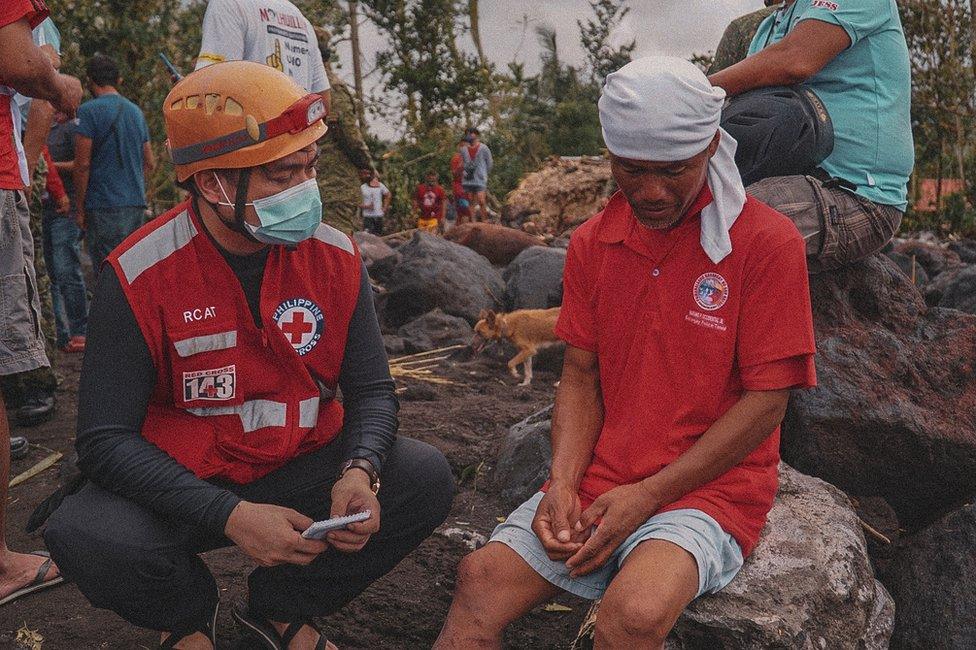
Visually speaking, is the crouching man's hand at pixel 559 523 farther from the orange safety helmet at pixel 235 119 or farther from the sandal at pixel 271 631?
the orange safety helmet at pixel 235 119

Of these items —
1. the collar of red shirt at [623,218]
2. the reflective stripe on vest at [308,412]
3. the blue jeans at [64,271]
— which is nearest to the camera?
the collar of red shirt at [623,218]

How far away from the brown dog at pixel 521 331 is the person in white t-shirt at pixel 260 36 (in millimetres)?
2895

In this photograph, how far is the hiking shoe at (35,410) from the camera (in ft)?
17.0

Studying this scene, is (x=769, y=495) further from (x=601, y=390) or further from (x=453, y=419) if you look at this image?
(x=453, y=419)

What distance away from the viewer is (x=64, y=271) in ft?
22.5

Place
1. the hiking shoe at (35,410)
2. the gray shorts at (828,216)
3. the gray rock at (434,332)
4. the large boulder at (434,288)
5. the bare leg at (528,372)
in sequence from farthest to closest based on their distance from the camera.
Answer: the large boulder at (434,288), the gray rock at (434,332), the bare leg at (528,372), the hiking shoe at (35,410), the gray shorts at (828,216)

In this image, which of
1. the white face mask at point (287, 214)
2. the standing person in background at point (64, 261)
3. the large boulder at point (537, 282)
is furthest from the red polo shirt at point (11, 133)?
the large boulder at point (537, 282)

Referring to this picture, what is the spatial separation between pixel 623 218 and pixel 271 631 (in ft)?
5.45

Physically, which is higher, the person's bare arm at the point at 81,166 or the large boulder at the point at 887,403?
the person's bare arm at the point at 81,166

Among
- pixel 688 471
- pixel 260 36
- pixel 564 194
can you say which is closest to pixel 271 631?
pixel 688 471

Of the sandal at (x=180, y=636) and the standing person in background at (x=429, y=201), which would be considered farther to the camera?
the standing person in background at (x=429, y=201)

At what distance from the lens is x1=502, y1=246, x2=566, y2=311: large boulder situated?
29.5ft

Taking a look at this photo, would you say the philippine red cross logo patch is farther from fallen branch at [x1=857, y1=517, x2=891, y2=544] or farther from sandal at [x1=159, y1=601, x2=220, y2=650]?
sandal at [x1=159, y1=601, x2=220, y2=650]

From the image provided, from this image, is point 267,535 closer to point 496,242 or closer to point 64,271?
point 64,271
